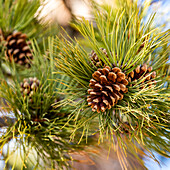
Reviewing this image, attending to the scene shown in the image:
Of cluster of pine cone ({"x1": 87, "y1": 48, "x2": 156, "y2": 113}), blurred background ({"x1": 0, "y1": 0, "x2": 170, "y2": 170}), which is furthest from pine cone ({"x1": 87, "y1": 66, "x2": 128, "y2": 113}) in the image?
blurred background ({"x1": 0, "y1": 0, "x2": 170, "y2": 170})

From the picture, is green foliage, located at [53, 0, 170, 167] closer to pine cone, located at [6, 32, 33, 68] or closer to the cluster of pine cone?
the cluster of pine cone

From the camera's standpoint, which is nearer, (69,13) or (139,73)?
(139,73)

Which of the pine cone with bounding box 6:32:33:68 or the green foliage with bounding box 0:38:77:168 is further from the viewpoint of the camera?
the pine cone with bounding box 6:32:33:68

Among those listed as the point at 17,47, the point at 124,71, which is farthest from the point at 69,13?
the point at 124,71

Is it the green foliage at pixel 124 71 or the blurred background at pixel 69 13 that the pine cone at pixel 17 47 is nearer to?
the blurred background at pixel 69 13

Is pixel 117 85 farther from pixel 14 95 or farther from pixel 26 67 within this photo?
pixel 26 67

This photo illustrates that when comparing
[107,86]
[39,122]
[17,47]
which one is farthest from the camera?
[17,47]

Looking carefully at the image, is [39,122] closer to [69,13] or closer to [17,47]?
[17,47]

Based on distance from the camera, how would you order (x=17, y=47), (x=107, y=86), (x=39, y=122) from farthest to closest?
(x=17, y=47)
(x=39, y=122)
(x=107, y=86)

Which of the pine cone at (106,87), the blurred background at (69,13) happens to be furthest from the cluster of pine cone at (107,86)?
the blurred background at (69,13)

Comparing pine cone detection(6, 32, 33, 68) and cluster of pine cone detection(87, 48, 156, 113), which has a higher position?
A: pine cone detection(6, 32, 33, 68)
